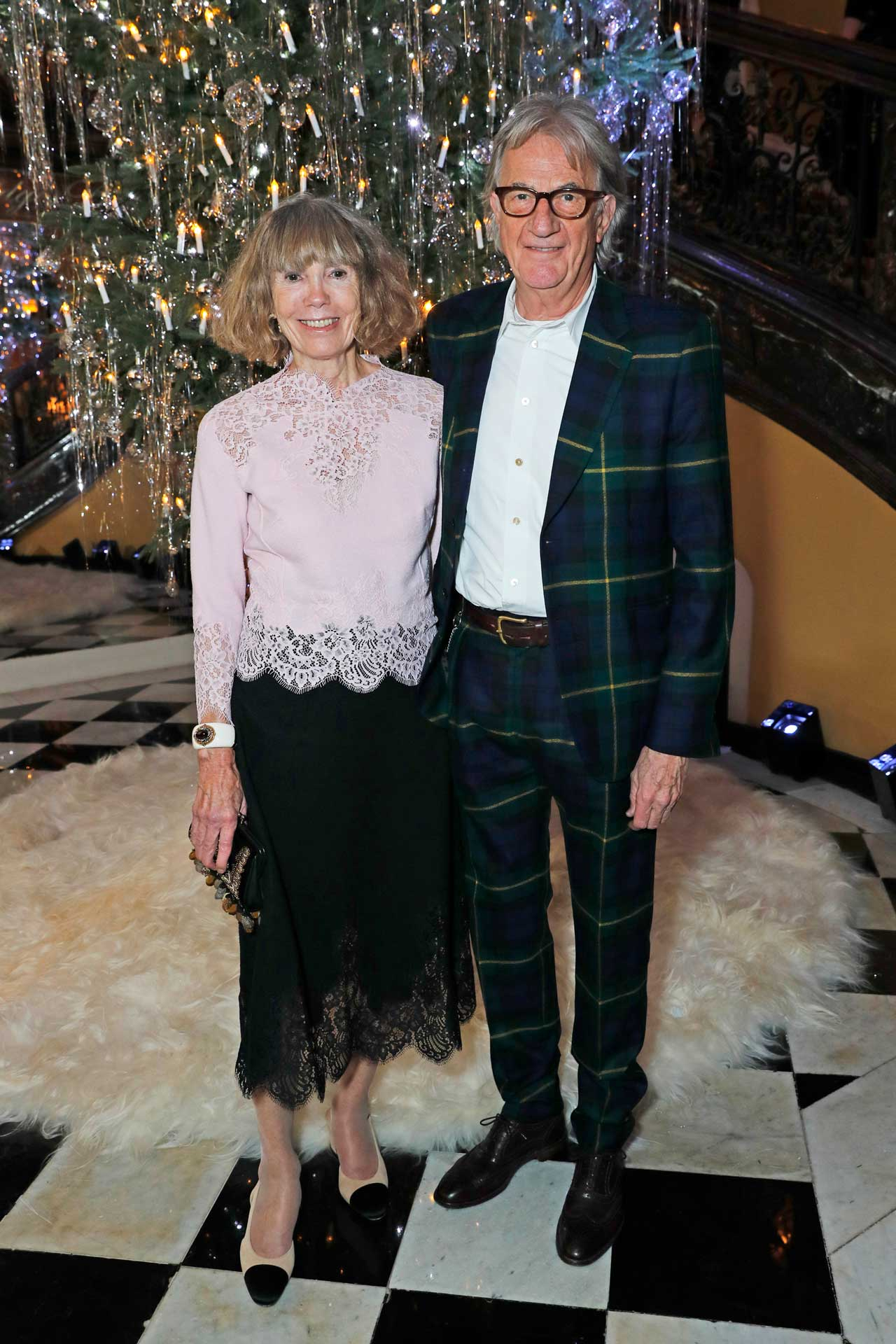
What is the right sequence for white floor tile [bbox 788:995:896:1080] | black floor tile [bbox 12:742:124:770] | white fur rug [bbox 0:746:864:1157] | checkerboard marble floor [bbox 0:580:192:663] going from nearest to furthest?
1. white fur rug [bbox 0:746:864:1157]
2. white floor tile [bbox 788:995:896:1080]
3. black floor tile [bbox 12:742:124:770]
4. checkerboard marble floor [bbox 0:580:192:663]

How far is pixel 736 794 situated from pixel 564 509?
2.37 metres

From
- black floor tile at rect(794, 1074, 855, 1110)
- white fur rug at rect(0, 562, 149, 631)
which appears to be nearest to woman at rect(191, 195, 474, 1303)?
black floor tile at rect(794, 1074, 855, 1110)

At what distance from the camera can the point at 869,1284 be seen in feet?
5.86

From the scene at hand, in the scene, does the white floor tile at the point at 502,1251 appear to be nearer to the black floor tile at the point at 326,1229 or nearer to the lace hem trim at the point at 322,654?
the black floor tile at the point at 326,1229

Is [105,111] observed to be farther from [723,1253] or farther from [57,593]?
[57,593]

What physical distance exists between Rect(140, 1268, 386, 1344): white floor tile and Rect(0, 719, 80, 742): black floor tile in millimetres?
3435

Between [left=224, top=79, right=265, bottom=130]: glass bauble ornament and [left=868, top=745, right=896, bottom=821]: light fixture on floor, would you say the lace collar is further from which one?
[left=868, top=745, right=896, bottom=821]: light fixture on floor

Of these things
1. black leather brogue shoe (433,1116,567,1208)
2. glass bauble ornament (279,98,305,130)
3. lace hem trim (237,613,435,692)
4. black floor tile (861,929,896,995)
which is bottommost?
black floor tile (861,929,896,995)

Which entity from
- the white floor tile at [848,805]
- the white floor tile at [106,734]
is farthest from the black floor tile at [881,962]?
the white floor tile at [106,734]

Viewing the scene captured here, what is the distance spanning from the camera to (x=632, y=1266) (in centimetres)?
185

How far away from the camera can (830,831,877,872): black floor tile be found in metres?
3.45

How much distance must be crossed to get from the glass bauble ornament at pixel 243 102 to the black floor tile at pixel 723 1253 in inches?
99.2

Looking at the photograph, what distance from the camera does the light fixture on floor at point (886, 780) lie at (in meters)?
3.76

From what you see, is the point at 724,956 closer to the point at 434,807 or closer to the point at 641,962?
the point at 641,962
